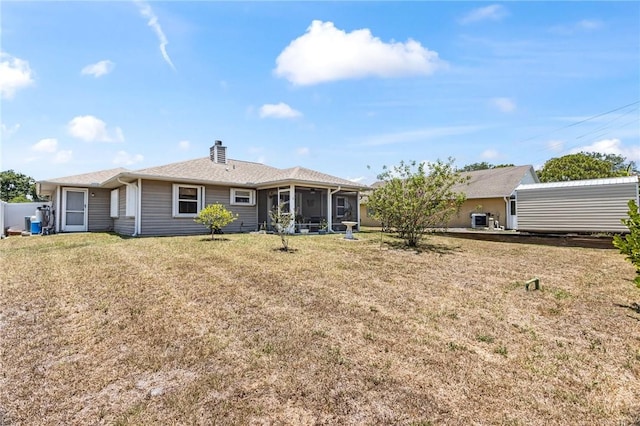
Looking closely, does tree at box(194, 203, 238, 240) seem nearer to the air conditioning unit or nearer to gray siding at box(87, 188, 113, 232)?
gray siding at box(87, 188, 113, 232)

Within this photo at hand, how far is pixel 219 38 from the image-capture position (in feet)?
30.2

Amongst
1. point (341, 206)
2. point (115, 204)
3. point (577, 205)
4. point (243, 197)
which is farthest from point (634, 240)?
point (115, 204)

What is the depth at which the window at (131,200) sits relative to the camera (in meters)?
12.6

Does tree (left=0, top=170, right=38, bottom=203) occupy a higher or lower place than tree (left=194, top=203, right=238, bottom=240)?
higher

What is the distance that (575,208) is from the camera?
501 inches

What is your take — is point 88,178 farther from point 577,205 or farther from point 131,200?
point 577,205

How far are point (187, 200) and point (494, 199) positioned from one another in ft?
61.6

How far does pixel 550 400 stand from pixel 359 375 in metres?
1.62

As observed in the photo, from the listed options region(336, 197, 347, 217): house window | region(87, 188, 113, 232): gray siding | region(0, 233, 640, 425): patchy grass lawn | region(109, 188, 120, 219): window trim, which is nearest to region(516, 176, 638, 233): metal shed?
region(0, 233, 640, 425): patchy grass lawn

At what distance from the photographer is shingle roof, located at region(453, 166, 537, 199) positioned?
21.3m

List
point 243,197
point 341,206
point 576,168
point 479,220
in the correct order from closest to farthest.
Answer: point 243,197 < point 341,206 < point 479,220 < point 576,168

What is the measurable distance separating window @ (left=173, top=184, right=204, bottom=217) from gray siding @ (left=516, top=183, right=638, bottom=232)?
1362cm

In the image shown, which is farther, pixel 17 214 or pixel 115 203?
pixel 17 214

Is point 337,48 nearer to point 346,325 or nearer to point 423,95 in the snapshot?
point 423,95
